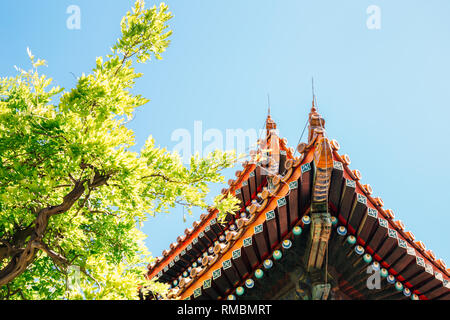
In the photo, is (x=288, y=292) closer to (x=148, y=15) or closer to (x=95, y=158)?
(x=95, y=158)

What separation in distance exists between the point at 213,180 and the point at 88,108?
2.00 metres

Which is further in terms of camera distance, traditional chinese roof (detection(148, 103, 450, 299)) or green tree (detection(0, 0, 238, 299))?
traditional chinese roof (detection(148, 103, 450, 299))

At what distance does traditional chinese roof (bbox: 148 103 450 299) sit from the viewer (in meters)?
5.60

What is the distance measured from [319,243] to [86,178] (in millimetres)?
3499

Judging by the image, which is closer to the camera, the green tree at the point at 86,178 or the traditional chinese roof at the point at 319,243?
the green tree at the point at 86,178

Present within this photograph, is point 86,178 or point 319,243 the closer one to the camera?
point 86,178

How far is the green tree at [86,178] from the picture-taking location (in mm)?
4480

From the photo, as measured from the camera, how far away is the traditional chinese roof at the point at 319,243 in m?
5.60

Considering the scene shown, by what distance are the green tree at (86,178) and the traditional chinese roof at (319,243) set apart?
74 centimetres

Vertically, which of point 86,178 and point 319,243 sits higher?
point 86,178

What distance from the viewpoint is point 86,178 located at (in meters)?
4.88

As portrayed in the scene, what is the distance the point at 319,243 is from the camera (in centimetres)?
563

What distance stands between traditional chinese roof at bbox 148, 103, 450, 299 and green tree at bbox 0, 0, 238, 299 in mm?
739

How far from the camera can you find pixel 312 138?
6047 millimetres
